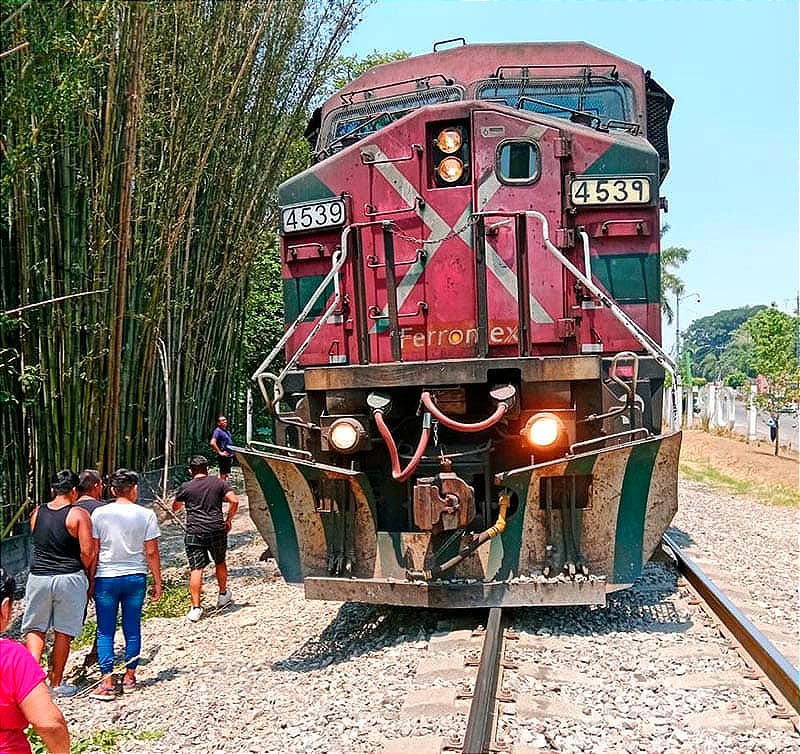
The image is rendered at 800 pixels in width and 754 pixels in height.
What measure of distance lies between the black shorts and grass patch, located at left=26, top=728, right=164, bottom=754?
7.65ft

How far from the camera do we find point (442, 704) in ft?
12.2

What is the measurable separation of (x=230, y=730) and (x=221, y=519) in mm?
2836

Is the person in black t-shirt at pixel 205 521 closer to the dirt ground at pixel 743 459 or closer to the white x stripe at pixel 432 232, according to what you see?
the white x stripe at pixel 432 232

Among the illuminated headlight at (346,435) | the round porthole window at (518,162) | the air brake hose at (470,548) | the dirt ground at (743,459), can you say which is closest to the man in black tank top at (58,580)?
the illuminated headlight at (346,435)

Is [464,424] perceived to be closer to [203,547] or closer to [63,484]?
[63,484]

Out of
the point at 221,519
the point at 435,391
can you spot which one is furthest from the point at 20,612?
the point at 435,391

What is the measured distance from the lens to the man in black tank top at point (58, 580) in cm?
509

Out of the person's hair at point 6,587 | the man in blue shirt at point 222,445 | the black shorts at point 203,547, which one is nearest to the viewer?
the person's hair at point 6,587

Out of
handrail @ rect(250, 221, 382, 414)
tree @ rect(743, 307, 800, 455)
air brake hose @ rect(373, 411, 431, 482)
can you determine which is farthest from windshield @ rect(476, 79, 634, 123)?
tree @ rect(743, 307, 800, 455)

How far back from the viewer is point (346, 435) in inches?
194

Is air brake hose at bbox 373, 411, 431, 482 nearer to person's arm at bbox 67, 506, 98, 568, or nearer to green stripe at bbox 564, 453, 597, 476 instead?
green stripe at bbox 564, 453, 597, 476

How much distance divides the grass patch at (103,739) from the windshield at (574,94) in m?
4.30

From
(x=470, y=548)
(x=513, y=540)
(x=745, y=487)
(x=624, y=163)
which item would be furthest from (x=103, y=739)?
(x=745, y=487)

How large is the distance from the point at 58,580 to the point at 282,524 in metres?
1.31
